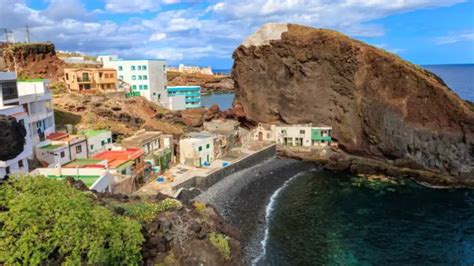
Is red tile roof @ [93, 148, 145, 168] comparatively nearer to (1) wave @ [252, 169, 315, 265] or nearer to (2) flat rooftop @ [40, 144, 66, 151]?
(2) flat rooftop @ [40, 144, 66, 151]

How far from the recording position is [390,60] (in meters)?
62.2

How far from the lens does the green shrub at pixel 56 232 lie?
15.6m

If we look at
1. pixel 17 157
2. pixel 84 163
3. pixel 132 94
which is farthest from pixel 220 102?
pixel 17 157

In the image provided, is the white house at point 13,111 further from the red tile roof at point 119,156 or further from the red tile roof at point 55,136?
the red tile roof at point 119,156

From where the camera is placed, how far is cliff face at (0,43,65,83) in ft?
228

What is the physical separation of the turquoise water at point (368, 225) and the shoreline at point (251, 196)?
1312mm

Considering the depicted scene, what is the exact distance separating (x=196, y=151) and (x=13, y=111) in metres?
24.7

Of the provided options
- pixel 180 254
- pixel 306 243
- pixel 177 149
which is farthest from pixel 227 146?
pixel 180 254

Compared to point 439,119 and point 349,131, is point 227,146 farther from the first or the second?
point 439,119

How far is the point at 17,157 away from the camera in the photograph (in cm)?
3272

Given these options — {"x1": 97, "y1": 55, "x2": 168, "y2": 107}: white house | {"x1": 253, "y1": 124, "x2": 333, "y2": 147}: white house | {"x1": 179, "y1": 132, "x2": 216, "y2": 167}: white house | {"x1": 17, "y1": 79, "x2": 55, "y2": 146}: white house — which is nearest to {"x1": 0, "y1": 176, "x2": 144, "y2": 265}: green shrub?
{"x1": 17, "y1": 79, "x2": 55, "y2": 146}: white house

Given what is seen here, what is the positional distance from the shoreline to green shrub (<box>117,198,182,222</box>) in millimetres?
10201

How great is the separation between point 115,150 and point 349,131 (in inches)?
1643

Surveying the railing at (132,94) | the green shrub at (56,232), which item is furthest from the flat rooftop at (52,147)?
the railing at (132,94)
